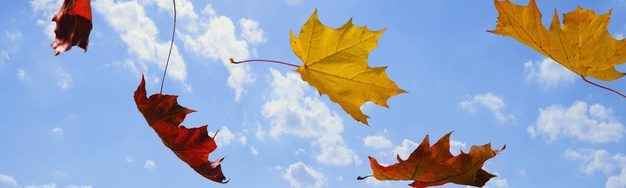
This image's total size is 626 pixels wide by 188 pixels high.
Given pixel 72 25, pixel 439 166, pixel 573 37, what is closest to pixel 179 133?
pixel 72 25

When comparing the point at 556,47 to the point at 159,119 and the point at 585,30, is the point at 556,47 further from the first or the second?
the point at 159,119

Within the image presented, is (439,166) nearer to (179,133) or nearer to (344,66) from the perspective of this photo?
(344,66)

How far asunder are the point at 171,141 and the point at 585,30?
0.98 meters

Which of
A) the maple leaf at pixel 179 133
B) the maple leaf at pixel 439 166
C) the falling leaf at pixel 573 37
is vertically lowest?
the maple leaf at pixel 439 166

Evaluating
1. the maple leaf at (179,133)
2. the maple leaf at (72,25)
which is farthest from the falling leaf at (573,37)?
the maple leaf at (72,25)

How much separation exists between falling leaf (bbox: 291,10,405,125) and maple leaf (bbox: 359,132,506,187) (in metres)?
0.13

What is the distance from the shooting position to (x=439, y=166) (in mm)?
1247

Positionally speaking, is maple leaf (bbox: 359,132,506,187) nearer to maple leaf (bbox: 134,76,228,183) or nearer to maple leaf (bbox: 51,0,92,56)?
maple leaf (bbox: 134,76,228,183)

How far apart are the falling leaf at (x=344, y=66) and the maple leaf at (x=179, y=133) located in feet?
0.87

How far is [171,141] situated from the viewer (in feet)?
4.09

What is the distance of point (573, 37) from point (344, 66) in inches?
21.5

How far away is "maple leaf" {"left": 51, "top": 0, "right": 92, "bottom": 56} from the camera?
102 centimetres

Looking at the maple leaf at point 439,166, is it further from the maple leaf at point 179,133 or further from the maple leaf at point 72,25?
the maple leaf at point 72,25

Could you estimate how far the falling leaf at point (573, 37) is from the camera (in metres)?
1.29
